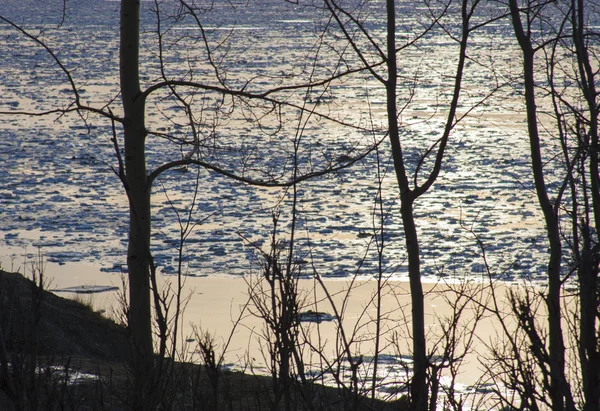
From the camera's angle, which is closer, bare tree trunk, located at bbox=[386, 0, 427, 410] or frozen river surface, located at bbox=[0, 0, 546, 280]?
bare tree trunk, located at bbox=[386, 0, 427, 410]

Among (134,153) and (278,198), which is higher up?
(278,198)

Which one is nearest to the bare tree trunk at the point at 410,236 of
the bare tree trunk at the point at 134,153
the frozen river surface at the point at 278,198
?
the frozen river surface at the point at 278,198

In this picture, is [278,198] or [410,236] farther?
[278,198]

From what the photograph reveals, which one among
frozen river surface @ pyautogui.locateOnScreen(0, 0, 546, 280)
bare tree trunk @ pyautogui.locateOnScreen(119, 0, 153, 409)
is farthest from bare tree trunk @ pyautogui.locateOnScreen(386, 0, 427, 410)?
bare tree trunk @ pyautogui.locateOnScreen(119, 0, 153, 409)

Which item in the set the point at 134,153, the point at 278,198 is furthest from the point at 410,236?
the point at 278,198

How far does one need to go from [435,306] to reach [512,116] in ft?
44.8

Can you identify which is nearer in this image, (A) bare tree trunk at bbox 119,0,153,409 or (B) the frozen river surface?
(A) bare tree trunk at bbox 119,0,153,409

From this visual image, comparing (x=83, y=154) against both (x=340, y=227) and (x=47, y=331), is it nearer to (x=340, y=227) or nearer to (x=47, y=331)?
(x=340, y=227)

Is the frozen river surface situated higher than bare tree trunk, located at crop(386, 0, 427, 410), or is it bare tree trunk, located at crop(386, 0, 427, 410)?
the frozen river surface

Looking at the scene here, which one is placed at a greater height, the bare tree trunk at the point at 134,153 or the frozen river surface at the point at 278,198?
the frozen river surface at the point at 278,198

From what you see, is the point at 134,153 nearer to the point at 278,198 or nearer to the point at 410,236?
the point at 410,236

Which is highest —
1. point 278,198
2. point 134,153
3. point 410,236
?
point 278,198

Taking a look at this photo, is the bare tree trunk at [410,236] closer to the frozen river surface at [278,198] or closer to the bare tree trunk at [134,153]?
the frozen river surface at [278,198]

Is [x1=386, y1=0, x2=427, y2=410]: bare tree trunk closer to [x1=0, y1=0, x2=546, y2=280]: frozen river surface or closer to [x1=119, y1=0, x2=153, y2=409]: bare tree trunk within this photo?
[x1=0, y1=0, x2=546, y2=280]: frozen river surface
